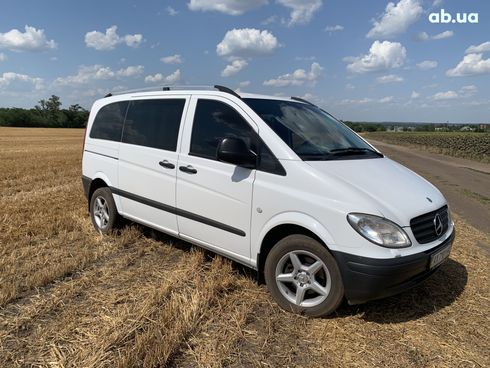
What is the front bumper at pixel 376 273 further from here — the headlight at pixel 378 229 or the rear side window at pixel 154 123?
the rear side window at pixel 154 123

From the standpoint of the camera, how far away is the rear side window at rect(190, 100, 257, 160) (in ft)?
12.9

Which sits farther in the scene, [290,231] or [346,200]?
[290,231]

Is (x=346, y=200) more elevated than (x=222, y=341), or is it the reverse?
(x=346, y=200)

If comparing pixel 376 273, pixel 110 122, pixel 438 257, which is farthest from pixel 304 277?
pixel 110 122

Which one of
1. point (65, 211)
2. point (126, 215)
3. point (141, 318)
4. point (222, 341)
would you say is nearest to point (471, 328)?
point (222, 341)

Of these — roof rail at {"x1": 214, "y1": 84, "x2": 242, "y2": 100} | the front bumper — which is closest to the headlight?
the front bumper

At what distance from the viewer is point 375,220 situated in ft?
10.2

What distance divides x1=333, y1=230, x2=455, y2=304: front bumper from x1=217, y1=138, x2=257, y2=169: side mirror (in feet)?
3.71

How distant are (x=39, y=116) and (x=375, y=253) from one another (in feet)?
299

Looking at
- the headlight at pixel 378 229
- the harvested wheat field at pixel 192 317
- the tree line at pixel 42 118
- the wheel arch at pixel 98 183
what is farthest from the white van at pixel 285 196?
the tree line at pixel 42 118

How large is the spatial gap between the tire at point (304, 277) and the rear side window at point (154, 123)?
5.73 ft

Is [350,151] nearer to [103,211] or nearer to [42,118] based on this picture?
[103,211]

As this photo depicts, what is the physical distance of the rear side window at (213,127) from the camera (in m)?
3.94

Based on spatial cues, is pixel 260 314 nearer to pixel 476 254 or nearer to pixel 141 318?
pixel 141 318
